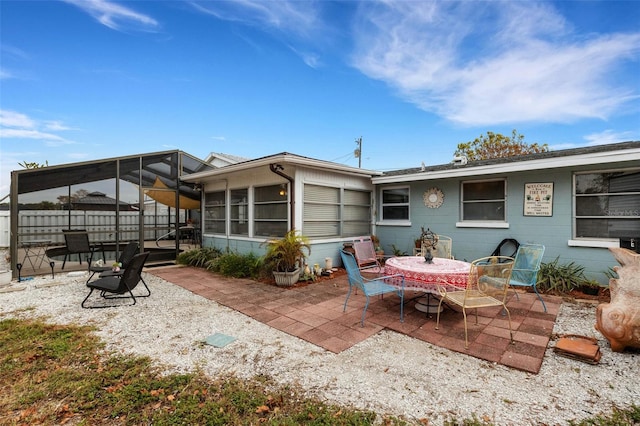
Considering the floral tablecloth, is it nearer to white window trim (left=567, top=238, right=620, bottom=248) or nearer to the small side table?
white window trim (left=567, top=238, right=620, bottom=248)

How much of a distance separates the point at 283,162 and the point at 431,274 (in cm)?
414

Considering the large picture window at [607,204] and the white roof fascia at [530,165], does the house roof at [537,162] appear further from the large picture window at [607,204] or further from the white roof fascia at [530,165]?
the large picture window at [607,204]

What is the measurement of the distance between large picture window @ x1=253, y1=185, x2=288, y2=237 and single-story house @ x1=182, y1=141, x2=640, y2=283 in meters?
0.03

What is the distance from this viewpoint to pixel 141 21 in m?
7.46

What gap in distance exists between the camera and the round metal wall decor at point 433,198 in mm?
7912

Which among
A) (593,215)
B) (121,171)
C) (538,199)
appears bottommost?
(593,215)

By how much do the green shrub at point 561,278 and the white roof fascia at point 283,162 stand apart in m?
4.80

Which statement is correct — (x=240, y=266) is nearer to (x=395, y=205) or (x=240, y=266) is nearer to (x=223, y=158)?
(x=395, y=205)

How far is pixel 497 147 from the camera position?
2139 cm

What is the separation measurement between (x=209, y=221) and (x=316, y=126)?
1002 cm

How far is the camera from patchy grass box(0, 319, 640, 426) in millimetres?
2137

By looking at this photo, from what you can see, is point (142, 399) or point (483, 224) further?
point (483, 224)

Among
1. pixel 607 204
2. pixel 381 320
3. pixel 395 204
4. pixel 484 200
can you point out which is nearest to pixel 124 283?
pixel 381 320

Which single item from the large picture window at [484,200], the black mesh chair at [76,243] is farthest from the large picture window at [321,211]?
the black mesh chair at [76,243]
